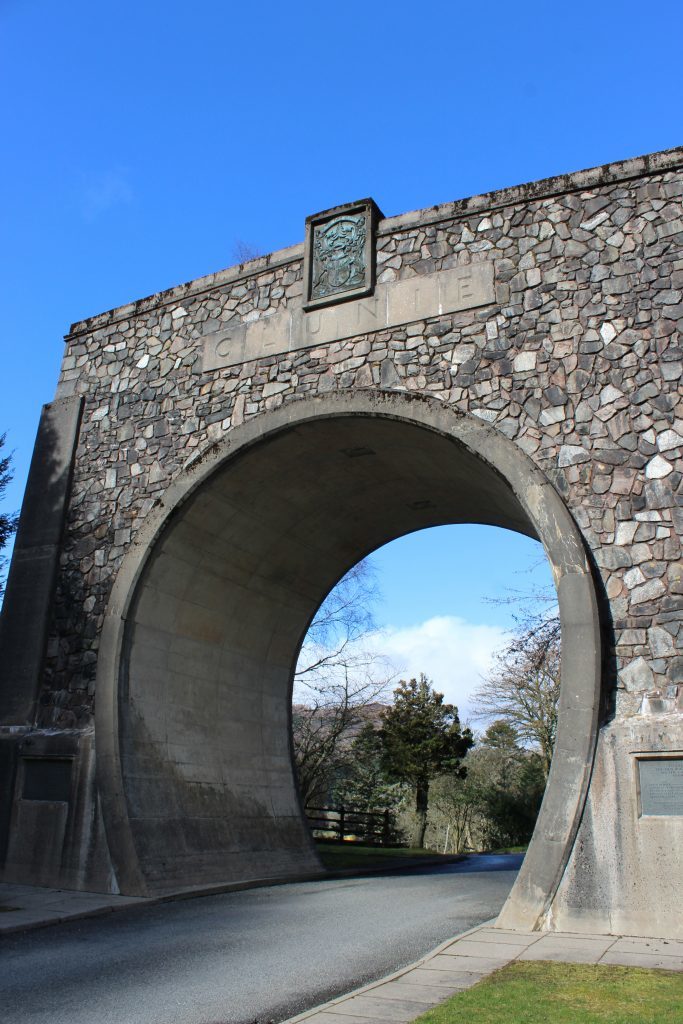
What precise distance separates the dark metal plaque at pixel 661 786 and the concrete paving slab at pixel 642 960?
1051mm

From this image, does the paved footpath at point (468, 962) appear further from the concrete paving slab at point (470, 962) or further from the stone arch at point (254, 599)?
the stone arch at point (254, 599)

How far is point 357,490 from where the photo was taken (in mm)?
9773

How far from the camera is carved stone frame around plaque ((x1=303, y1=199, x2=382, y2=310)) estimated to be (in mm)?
8695

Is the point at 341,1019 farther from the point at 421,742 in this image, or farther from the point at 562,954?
the point at 421,742

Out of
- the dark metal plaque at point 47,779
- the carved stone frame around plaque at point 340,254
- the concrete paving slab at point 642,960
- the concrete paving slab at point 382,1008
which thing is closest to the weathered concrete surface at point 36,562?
the dark metal plaque at point 47,779

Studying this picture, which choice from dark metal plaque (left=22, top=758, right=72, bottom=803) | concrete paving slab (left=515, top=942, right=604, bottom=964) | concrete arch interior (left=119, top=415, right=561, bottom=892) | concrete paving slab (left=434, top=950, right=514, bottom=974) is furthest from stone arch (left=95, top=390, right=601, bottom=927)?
concrete paving slab (left=434, top=950, right=514, bottom=974)

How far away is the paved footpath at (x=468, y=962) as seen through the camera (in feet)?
12.7

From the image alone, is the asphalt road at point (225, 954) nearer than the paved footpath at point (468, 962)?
No

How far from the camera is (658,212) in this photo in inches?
295

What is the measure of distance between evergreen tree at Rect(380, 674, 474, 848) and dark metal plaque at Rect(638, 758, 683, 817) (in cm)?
1688

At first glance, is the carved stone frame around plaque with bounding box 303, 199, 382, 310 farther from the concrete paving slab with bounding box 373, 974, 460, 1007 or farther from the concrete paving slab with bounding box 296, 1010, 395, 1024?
the concrete paving slab with bounding box 296, 1010, 395, 1024

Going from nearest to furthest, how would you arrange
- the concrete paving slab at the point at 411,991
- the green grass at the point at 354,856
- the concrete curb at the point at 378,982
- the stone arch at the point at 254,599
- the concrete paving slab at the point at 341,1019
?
the concrete paving slab at the point at 341,1019, the concrete curb at the point at 378,982, the concrete paving slab at the point at 411,991, the stone arch at the point at 254,599, the green grass at the point at 354,856

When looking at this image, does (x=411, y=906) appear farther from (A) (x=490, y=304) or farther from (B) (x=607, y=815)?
(A) (x=490, y=304)

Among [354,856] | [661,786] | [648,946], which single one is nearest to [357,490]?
[661,786]
